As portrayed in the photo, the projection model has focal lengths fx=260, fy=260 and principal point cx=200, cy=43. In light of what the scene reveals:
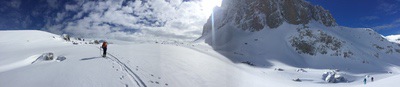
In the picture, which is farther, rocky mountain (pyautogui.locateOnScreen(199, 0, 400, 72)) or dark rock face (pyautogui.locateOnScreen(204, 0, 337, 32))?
dark rock face (pyautogui.locateOnScreen(204, 0, 337, 32))

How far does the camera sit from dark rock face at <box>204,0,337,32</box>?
5177 inches

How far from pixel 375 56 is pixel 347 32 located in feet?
82.0

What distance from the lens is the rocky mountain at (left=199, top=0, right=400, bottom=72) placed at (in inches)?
3753

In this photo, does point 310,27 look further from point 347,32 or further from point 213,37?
point 213,37

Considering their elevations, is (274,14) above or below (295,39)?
above

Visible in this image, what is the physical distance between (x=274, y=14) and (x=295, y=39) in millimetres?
27987

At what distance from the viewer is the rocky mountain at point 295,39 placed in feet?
313

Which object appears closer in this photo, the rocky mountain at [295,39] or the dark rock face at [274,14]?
the rocky mountain at [295,39]

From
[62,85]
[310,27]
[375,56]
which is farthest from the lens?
[310,27]

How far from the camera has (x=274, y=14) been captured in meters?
134

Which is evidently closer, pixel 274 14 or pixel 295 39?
pixel 295 39

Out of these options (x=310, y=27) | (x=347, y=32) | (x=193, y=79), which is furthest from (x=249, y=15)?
(x=193, y=79)

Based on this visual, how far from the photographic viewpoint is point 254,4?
5807 inches

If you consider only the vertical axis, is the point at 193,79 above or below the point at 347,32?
below
